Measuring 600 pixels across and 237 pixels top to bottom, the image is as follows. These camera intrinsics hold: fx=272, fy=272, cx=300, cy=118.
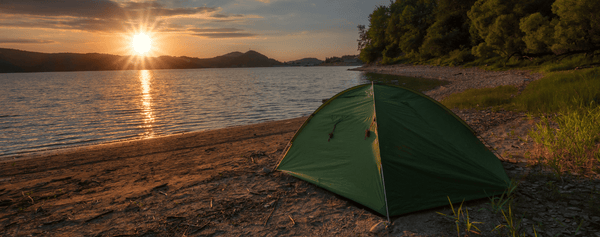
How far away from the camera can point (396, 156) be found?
4797 mm

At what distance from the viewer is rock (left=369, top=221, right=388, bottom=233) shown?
13.6 feet

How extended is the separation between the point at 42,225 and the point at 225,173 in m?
3.43

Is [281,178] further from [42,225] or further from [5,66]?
[5,66]

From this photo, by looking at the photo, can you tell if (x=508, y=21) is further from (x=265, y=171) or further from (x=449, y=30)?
(x=265, y=171)

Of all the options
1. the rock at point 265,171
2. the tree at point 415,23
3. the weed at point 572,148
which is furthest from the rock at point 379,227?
the tree at point 415,23

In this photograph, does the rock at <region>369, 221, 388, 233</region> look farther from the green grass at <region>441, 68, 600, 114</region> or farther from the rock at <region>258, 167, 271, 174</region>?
the green grass at <region>441, 68, 600, 114</region>

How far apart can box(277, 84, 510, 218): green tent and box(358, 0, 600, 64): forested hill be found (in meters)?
24.4

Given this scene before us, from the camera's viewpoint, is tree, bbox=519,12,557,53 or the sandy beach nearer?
the sandy beach

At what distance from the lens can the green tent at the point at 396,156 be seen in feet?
15.2

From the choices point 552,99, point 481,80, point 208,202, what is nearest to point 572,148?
point 552,99

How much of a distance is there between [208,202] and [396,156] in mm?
3689

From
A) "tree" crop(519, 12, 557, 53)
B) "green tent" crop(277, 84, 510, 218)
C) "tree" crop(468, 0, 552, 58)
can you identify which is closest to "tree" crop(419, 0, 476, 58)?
"tree" crop(468, 0, 552, 58)

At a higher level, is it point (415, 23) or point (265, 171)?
point (415, 23)

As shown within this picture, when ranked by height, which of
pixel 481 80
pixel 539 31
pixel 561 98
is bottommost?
pixel 481 80
